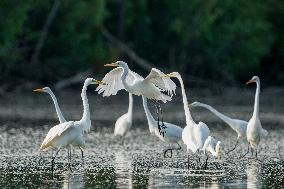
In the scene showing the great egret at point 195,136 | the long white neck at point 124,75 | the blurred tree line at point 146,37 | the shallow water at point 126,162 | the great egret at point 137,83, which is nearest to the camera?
the shallow water at point 126,162

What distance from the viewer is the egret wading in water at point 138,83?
60.5 ft

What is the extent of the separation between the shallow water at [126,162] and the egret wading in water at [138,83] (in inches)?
50.8

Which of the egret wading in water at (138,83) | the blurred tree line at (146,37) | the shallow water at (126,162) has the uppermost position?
the blurred tree line at (146,37)

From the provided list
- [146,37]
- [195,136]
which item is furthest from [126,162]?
[146,37]

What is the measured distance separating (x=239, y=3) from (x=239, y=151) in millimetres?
34009

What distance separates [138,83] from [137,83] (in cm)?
3

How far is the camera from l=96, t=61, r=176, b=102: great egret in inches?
727

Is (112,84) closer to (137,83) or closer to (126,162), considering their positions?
(137,83)

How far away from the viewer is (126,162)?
1738cm

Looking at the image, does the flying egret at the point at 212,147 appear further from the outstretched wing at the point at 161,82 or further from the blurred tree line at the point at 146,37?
the blurred tree line at the point at 146,37

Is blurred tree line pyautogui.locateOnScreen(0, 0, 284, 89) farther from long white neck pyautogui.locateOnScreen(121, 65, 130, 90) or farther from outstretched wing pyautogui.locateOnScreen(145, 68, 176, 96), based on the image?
long white neck pyautogui.locateOnScreen(121, 65, 130, 90)

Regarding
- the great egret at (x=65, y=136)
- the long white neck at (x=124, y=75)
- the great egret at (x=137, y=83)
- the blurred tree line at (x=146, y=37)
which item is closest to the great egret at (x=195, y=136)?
the great egret at (x=137, y=83)

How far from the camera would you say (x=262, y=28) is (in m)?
50.4

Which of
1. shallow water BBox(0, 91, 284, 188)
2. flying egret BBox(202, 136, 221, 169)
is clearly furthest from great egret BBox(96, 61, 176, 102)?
flying egret BBox(202, 136, 221, 169)
